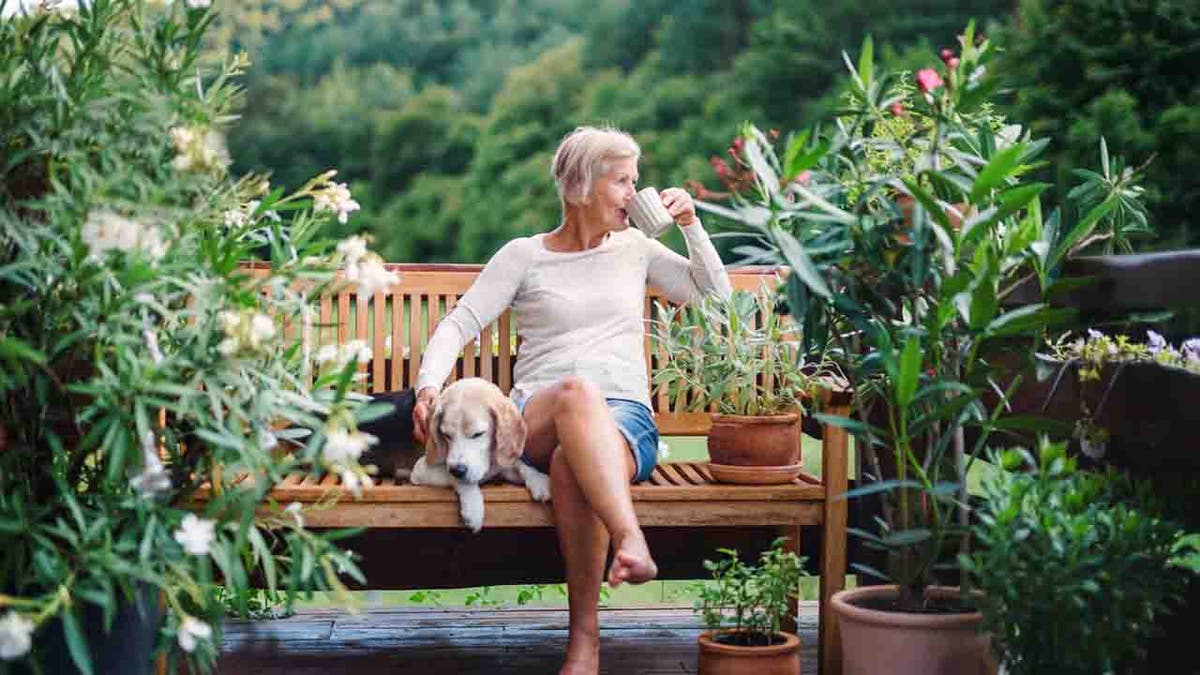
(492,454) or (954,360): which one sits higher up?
(954,360)

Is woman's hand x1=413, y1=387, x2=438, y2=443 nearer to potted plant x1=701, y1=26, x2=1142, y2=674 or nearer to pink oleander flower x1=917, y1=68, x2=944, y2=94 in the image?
potted plant x1=701, y1=26, x2=1142, y2=674

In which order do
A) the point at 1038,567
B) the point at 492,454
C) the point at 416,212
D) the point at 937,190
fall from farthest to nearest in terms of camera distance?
the point at 416,212, the point at 492,454, the point at 937,190, the point at 1038,567

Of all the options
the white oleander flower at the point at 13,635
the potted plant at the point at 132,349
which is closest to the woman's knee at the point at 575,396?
the potted plant at the point at 132,349

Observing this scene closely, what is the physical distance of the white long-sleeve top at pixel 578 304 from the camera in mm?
3523

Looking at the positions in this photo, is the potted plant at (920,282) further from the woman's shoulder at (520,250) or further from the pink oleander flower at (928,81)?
the woman's shoulder at (520,250)

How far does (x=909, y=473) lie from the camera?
3.38 meters

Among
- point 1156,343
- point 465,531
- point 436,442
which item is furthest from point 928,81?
point 465,531

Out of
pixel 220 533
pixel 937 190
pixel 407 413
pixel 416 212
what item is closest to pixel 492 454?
pixel 407 413

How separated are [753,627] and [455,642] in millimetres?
975

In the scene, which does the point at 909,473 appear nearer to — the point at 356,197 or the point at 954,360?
the point at 954,360

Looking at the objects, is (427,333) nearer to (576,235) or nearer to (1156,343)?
(576,235)

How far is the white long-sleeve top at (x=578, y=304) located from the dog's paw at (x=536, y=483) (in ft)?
1.07

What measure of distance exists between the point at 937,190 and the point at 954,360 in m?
0.31

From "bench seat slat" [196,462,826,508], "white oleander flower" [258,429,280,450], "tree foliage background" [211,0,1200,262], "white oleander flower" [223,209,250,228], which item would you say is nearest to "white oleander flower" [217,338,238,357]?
"white oleander flower" [258,429,280,450]
